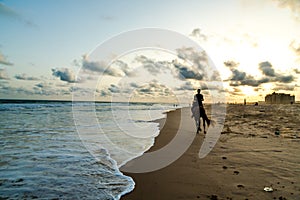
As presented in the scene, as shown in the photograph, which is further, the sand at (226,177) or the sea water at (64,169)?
the sea water at (64,169)

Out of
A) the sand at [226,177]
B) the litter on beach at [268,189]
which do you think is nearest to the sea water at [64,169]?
the sand at [226,177]

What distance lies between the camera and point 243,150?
27.9 feet

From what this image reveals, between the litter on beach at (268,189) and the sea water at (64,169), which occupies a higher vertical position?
the litter on beach at (268,189)

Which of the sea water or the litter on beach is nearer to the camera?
the litter on beach

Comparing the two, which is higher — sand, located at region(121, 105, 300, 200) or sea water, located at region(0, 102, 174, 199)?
sand, located at region(121, 105, 300, 200)

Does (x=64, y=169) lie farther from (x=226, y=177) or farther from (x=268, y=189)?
(x=268, y=189)

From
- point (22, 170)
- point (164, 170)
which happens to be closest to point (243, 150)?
point (164, 170)

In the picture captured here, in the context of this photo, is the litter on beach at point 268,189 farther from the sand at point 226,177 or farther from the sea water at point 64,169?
the sea water at point 64,169

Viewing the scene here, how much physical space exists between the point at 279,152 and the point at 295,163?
1.54 metres

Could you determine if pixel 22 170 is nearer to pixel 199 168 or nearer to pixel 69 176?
pixel 69 176

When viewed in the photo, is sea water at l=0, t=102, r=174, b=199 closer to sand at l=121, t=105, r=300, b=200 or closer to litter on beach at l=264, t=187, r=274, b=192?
sand at l=121, t=105, r=300, b=200

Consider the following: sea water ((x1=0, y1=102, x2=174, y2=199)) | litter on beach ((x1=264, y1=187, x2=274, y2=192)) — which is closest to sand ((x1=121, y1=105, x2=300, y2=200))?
litter on beach ((x1=264, y1=187, x2=274, y2=192))

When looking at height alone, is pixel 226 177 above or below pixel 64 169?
above

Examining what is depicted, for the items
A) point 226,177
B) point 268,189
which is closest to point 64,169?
point 226,177
